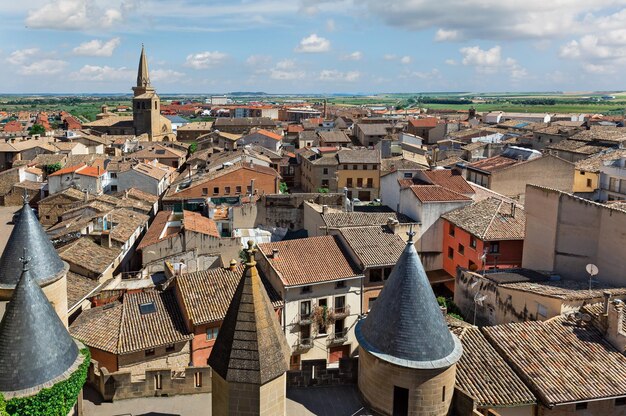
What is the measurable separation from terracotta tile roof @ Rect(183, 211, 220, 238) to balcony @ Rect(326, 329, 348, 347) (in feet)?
41.1

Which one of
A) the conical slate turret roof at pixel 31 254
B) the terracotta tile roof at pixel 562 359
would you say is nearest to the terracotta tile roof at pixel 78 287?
the conical slate turret roof at pixel 31 254

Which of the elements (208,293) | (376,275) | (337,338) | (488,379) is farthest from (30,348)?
(376,275)

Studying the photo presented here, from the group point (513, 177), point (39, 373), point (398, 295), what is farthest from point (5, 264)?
point (513, 177)

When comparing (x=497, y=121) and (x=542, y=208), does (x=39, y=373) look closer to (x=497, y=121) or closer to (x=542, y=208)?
(x=542, y=208)

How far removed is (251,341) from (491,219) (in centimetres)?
3009

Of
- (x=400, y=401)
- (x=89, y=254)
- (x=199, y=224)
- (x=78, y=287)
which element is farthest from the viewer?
(x=199, y=224)

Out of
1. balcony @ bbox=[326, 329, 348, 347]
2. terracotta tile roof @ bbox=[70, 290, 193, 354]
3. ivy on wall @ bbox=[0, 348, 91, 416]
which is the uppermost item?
ivy on wall @ bbox=[0, 348, 91, 416]

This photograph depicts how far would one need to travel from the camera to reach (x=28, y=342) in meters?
13.4

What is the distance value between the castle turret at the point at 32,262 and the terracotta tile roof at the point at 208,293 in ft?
30.8

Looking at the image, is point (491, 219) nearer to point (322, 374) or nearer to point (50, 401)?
point (322, 374)

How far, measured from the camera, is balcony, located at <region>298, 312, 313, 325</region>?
31.0 meters

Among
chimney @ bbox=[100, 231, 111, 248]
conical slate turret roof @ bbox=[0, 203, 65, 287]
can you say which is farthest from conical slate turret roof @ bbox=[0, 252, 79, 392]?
chimney @ bbox=[100, 231, 111, 248]

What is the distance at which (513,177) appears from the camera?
52594 millimetres

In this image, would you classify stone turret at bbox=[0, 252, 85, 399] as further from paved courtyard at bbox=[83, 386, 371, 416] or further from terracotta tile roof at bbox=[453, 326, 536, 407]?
terracotta tile roof at bbox=[453, 326, 536, 407]
